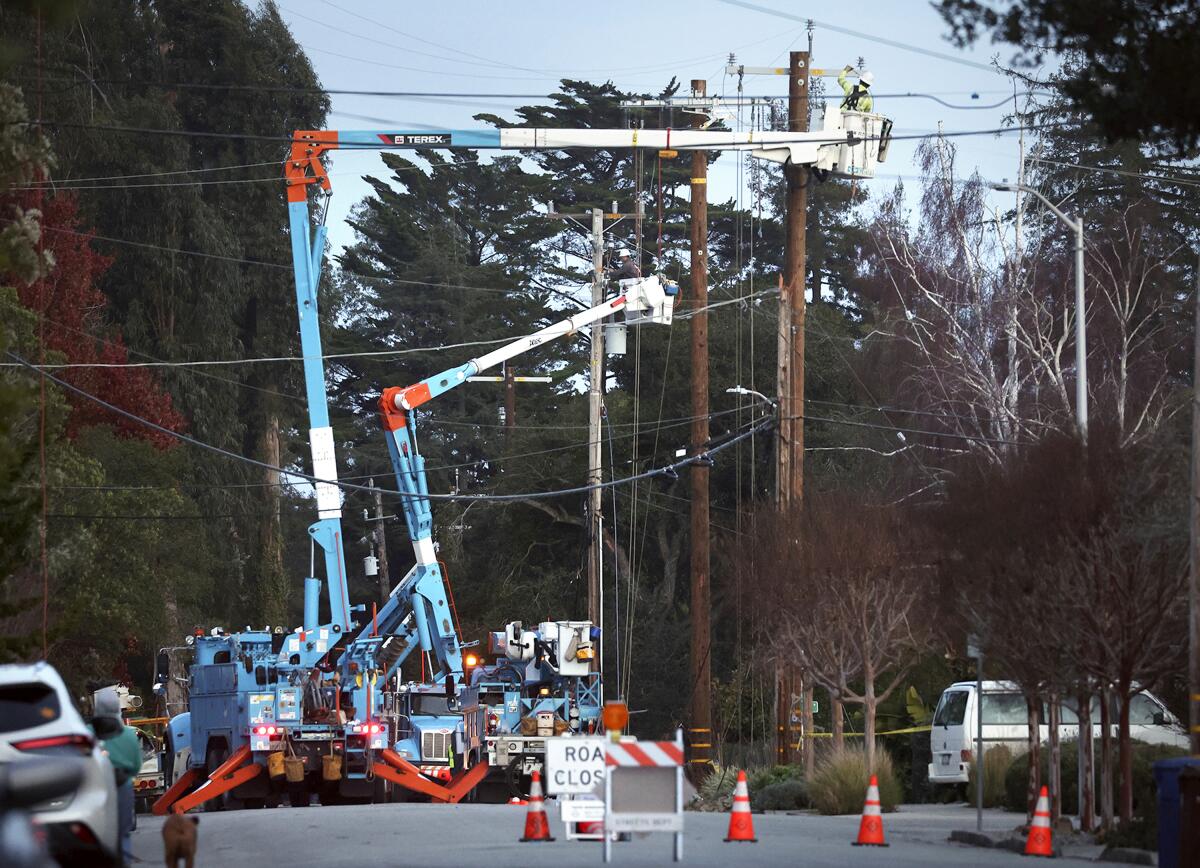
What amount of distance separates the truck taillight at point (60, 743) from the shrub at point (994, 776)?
63.0 ft

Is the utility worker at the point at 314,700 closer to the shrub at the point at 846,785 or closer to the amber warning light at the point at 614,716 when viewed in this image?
the shrub at the point at 846,785

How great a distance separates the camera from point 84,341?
4834 centimetres

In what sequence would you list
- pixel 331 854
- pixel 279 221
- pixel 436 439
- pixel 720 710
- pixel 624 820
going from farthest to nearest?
pixel 436 439, pixel 279 221, pixel 720 710, pixel 331 854, pixel 624 820

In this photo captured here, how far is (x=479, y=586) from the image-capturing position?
213 ft

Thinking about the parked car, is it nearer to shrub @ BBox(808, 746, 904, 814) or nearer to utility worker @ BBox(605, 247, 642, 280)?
shrub @ BBox(808, 746, 904, 814)

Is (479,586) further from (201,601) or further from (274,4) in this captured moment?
(274,4)

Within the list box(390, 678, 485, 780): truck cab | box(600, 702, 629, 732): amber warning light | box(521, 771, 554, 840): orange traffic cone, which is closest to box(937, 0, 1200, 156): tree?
box(600, 702, 629, 732): amber warning light

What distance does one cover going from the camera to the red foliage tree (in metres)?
46.9

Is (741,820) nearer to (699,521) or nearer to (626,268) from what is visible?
(699,521)

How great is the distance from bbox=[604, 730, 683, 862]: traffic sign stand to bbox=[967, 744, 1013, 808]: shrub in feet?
47.0

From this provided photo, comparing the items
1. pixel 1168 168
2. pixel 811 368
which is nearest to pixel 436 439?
pixel 811 368

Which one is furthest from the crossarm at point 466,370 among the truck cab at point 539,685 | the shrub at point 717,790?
the shrub at point 717,790

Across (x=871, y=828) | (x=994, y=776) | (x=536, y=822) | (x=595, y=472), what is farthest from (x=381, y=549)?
(x=871, y=828)

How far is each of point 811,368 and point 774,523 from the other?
31885mm
